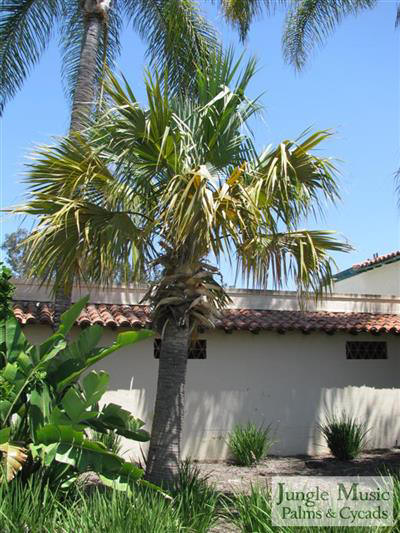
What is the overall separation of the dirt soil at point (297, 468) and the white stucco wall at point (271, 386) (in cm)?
79

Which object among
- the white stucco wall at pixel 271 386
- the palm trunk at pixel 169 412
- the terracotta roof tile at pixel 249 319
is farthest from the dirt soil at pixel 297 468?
the terracotta roof tile at pixel 249 319

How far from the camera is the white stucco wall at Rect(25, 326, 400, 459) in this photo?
1223cm

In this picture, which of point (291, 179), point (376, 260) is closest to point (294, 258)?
point (291, 179)

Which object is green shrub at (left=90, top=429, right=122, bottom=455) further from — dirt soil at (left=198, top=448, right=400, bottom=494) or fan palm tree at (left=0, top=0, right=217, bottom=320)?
fan palm tree at (left=0, top=0, right=217, bottom=320)

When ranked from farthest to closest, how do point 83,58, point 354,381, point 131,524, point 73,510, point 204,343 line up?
point 354,381 → point 204,343 → point 83,58 → point 73,510 → point 131,524

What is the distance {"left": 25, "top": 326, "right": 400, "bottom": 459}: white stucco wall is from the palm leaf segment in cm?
464

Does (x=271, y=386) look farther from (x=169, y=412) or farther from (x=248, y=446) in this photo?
(x=169, y=412)

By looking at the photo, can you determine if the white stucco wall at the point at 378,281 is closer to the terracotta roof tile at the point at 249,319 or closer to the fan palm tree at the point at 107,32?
the terracotta roof tile at the point at 249,319

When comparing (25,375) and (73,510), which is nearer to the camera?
(73,510)

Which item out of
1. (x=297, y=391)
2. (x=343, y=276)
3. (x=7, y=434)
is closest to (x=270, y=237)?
(x=7, y=434)

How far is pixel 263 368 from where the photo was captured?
520 inches

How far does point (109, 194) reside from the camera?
7.21m

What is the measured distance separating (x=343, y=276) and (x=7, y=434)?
21.2 metres

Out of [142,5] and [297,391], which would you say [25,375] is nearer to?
[297,391]
